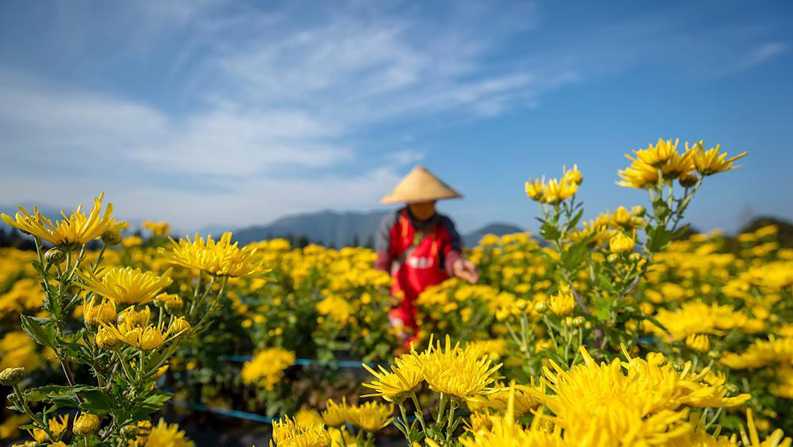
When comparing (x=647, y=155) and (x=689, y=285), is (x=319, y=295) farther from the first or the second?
(x=689, y=285)

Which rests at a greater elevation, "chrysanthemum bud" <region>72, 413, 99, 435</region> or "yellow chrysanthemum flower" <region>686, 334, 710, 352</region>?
"chrysanthemum bud" <region>72, 413, 99, 435</region>

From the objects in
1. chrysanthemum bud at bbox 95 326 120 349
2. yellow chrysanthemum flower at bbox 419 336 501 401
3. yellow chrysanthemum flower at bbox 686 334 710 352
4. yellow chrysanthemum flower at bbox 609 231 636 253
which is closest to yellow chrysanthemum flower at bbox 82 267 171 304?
chrysanthemum bud at bbox 95 326 120 349

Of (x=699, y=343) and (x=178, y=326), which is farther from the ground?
(x=178, y=326)

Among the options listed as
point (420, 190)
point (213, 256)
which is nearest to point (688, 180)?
point (213, 256)

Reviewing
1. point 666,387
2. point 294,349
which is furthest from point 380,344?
point 666,387

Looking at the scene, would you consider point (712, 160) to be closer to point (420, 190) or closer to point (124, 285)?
point (124, 285)

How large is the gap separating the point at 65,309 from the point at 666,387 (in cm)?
109

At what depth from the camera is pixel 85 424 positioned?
30.4 inches

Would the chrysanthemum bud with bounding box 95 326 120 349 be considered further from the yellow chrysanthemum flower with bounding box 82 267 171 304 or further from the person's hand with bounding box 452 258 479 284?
the person's hand with bounding box 452 258 479 284

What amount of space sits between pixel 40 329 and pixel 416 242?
378cm

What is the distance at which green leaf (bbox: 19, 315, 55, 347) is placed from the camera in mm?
758

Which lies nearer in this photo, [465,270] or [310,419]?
[310,419]

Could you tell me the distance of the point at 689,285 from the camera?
4.33 m

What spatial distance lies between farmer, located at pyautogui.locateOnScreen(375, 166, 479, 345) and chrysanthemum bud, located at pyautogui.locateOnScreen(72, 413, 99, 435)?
3460 millimetres
